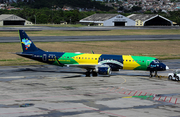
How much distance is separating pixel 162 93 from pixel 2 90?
25.5 m

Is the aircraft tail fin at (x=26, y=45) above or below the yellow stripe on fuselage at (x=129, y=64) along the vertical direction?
above

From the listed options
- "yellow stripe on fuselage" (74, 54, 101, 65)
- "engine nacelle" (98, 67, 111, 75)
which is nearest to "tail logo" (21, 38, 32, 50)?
"yellow stripe on fuselage" (74, 54, 101, 65)

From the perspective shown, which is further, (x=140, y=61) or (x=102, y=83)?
(x=140, y=61)

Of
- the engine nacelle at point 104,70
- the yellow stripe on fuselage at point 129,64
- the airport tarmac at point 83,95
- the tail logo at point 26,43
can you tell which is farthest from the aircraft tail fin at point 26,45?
the yellow stripe on fuselage at point 129,64

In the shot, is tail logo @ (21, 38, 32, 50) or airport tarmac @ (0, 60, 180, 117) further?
tail logo @ (21, 38, 32, 50)

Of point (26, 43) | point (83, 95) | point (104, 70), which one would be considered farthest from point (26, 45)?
point (83, 95)

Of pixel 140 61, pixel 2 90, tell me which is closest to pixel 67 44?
pixel 140 61

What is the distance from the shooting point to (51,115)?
33969 millimetres

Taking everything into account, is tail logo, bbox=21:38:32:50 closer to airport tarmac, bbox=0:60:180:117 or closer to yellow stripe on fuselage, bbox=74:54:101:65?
airport tarmac, bbox=0:60:180:117

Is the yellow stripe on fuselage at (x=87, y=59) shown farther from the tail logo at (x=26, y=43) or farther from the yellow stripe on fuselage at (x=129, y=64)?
the tail logo at (x=26, y=43)

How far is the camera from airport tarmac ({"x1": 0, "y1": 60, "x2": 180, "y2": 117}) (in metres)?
35.8

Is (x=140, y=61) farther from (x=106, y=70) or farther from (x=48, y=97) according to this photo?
(x=48, y=97)

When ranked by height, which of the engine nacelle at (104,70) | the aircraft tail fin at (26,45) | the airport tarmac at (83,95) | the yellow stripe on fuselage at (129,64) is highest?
the aircraft tail fin at (26,45)

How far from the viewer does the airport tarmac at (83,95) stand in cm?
3578
